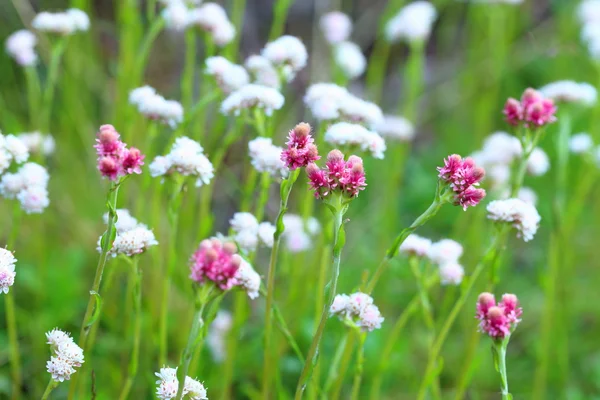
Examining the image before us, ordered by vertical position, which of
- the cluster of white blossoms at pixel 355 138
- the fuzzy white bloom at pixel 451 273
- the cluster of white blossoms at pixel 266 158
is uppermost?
the cluster of white blossoms at pixel 355 138

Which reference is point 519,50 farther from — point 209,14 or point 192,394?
point 192,394

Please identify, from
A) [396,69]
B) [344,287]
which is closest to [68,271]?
[344,287]

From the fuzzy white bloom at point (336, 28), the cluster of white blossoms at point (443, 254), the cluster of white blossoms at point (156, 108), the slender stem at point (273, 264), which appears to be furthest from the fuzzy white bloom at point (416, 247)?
the fuzzy white bloom at point (336, 28)

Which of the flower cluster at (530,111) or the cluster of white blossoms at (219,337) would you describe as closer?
the flower cluster at (530,111)

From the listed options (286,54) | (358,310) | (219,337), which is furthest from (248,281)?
(219,337)

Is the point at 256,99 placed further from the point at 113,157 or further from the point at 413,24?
the point at 413,24

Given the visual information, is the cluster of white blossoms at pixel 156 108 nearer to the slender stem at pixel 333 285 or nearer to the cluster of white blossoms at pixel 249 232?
the cluster of white blossoms at pixel 249 232

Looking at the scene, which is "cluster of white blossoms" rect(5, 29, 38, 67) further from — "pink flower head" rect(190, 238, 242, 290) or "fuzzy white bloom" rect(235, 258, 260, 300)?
"pink flower head" rect(190, 238, 242, 290)

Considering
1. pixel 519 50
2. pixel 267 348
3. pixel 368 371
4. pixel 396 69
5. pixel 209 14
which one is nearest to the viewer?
pixel 267 348
